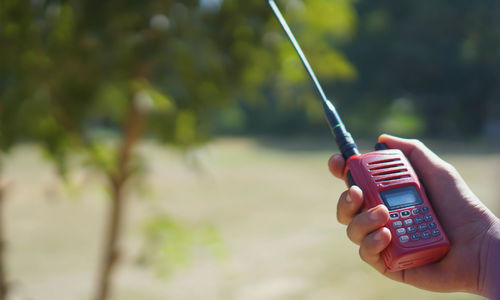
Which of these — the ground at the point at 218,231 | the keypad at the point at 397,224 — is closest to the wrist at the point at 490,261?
the keypad at the point at 397,224

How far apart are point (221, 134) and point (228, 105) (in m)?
15.8

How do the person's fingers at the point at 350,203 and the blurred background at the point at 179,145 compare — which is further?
the blurred background at the point at 179,145

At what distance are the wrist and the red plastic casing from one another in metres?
0.14

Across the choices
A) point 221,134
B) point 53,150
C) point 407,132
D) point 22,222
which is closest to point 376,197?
point 53,150

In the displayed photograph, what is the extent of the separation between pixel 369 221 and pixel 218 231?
242cm

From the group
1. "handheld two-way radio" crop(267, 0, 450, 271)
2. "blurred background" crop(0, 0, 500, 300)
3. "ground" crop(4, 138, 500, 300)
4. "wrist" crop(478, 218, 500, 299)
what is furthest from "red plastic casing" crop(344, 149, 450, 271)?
"ground" crop(4, 138, 500, 300)

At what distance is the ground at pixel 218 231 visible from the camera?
Result: 14.2ft

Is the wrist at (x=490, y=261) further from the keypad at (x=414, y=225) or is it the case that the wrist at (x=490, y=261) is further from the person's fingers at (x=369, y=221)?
the person's fingers at (x=369, y=221)

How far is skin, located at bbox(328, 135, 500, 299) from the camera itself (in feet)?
3.29

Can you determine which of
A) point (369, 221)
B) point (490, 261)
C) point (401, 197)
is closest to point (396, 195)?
point (401, 197)

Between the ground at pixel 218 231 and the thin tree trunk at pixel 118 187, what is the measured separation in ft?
0.37

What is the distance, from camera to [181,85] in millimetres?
2547

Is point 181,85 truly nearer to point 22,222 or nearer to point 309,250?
point 309,250

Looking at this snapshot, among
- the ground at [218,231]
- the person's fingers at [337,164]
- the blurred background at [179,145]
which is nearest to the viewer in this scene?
the person's fingers at [337,164]
